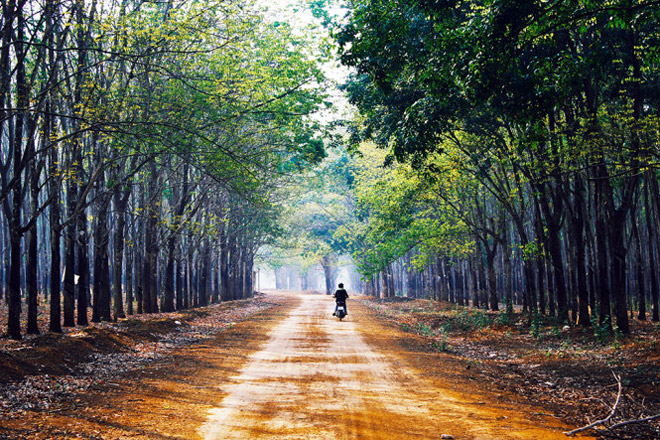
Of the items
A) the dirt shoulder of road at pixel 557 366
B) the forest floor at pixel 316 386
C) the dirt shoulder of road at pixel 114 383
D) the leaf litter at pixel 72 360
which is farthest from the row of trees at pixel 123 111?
the dirt shoulder of road at pixel 557 366

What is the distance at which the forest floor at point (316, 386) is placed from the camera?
6.70 metres

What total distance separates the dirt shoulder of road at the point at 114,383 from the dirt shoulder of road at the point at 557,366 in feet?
15.2

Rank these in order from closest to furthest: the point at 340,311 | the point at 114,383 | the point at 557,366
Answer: the point at 114,383 < the point at 557,366 < the point at 340,311

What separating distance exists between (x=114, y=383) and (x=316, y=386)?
11.8 feet

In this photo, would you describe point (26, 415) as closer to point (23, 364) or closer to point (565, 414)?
point (23, 364)

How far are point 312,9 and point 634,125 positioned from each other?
12.8m

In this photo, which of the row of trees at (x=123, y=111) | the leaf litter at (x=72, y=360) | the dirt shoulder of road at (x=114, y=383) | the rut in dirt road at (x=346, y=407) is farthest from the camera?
the row of trees at (x=123, y=111)

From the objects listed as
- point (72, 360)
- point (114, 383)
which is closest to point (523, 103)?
point (114, 383)

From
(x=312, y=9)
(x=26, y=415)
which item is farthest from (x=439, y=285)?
(x=26, y=415)

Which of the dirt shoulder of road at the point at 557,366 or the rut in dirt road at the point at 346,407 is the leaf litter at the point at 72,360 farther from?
the dirt shoulder of road at the point at 557,366

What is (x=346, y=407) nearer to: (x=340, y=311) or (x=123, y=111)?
(x=123, y=111)

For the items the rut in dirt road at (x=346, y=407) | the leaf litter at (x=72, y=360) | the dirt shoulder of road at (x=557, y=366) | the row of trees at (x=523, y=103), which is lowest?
the dirt shoulder of road at (x=557, y=366)

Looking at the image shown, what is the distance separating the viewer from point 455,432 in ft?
21.2

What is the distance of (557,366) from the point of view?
11.9 meters
